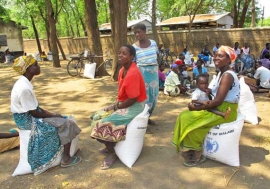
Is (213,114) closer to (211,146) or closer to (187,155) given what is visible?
(211,146)

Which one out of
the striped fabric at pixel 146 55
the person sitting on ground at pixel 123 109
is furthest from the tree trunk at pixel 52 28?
the person sitting on ground at pixel 123 109

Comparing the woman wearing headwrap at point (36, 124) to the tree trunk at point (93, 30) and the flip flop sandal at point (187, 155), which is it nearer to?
the flip flop sandal at point (187, 155)

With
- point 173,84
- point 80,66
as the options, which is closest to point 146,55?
point 173,84

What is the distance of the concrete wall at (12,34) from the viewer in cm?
2096

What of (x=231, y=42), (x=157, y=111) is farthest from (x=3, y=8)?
(x=157, y=111)

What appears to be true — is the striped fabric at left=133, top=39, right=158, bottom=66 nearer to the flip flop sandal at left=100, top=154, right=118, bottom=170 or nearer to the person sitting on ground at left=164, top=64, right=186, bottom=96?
the flip flop sandal at left=100, top=154, right=118, bottom=170

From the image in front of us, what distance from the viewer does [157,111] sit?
17.6 feet

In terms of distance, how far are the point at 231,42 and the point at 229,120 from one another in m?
14.2

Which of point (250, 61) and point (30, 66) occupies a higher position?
point (30, 66)

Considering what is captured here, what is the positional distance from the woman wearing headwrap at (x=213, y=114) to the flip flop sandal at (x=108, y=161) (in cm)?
77

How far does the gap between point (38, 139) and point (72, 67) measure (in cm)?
750

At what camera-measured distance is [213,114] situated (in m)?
2.90

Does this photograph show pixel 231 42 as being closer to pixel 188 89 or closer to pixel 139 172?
pixel 188 89

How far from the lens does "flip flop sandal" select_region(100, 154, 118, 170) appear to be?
10.1 ft
